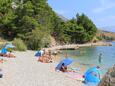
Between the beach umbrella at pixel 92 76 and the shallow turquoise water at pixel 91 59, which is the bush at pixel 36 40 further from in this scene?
the beach umbrella at pixel 92 76

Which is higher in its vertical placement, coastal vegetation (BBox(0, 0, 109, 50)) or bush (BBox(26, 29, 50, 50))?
coastal vegetation (BBox(0, 0, 109, 50))

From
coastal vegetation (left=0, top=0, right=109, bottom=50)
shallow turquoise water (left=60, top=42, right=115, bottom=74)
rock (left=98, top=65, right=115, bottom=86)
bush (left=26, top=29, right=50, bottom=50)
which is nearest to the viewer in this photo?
rock (left=98, top=65, right=115, bottom=86)

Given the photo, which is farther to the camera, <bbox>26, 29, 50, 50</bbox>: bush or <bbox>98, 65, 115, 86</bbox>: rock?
<bbox>26, 29, 50, 50</bbox>: bush

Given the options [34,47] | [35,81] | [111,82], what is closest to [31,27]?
[34,47]

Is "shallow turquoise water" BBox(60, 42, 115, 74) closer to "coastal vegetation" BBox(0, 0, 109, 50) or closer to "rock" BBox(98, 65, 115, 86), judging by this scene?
"coastal vegetation" BBox(0, 0, 109, 50)

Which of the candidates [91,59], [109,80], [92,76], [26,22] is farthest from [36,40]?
[109,80]

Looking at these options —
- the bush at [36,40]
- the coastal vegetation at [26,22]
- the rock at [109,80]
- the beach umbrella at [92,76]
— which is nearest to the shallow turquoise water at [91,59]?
the bush at [36,40]

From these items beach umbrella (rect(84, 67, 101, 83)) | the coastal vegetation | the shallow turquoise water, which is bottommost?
the shallow turquoise water

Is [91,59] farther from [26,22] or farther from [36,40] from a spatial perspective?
[26,22]

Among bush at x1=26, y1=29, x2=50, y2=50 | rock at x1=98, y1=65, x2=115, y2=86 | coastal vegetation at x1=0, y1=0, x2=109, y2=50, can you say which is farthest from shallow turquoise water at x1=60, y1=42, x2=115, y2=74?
rock at x1=98, y1=65, x2=115, y2=86

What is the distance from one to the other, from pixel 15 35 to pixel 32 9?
7033mm

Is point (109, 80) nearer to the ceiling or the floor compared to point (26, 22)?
nearer to the floor

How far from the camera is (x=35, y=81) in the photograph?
53.4ft

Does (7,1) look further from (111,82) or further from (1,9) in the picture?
(111,82)
